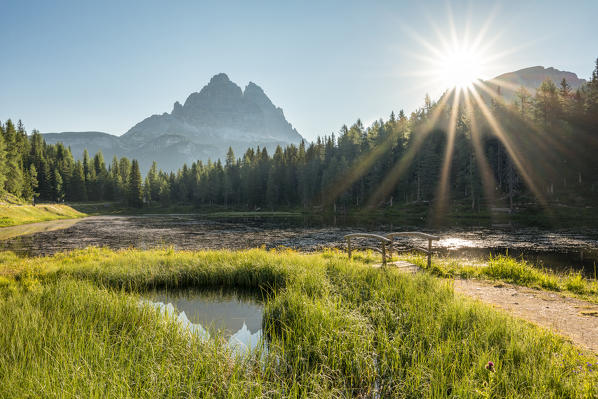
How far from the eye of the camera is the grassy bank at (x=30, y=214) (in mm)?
50550

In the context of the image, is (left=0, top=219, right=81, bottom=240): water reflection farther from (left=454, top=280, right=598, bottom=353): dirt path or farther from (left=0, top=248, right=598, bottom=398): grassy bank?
(left=454, top=280, right=598, bottom=353): dirt path

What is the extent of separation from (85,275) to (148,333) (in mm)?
9106

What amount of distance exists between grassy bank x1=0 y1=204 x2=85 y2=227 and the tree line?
714 centimetres

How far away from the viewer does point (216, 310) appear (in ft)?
33.8

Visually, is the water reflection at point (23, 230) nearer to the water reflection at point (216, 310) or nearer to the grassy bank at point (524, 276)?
the water reflection at point (216, 310)

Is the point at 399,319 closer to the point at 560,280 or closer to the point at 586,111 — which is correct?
the point at 560,280

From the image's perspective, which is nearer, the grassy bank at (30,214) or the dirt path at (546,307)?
the dirt path at (546,307)

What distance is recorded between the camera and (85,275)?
13148mm

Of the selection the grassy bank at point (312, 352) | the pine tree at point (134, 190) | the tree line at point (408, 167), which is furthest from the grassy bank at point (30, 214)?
the grassy bank at point (312, 352)

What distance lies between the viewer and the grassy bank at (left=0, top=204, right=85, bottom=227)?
50550 millimetres

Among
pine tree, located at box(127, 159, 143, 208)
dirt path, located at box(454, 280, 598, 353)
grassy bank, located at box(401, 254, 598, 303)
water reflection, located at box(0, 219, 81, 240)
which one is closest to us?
dirt path, located at box(454, 280, 598, 353)

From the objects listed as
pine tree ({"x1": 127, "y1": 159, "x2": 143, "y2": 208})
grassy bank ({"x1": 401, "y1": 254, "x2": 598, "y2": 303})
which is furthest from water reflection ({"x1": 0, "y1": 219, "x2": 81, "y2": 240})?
pine tree ({"x1": 127, "y1": 159, "x2": 143, "y2": 208})

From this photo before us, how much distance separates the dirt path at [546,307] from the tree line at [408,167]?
153ft

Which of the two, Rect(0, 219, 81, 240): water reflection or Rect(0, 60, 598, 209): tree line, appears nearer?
Rect(0, 219, 81, 240): water reflection
